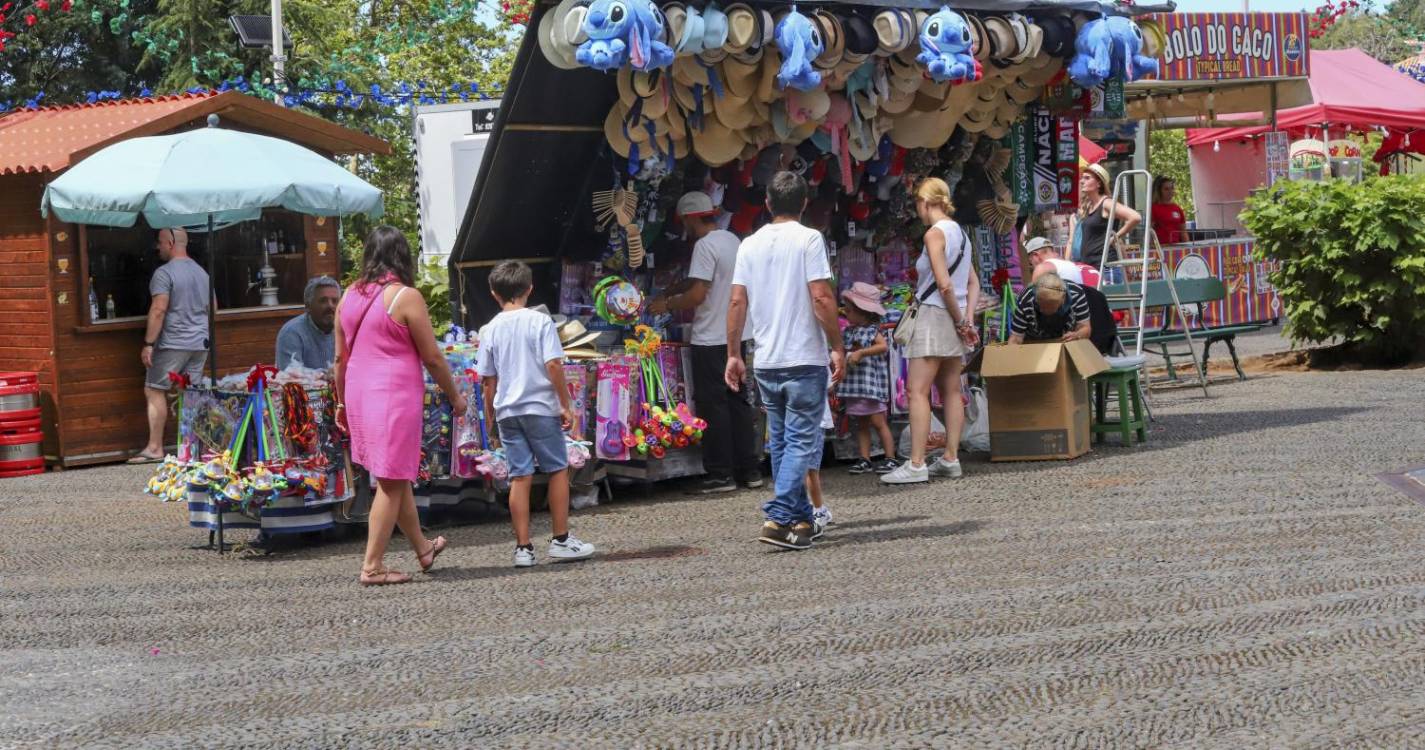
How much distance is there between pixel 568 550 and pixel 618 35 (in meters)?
2.73

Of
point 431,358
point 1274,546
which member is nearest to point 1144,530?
point 1274,546

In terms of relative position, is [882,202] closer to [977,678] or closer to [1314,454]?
[1314,454]

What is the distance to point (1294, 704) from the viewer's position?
5223 millimetres

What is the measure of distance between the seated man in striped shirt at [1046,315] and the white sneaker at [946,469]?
37.4 inches

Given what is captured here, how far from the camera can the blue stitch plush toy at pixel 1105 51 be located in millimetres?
11375

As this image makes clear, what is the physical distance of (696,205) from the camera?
10.3 m

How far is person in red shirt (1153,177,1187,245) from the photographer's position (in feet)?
57.6

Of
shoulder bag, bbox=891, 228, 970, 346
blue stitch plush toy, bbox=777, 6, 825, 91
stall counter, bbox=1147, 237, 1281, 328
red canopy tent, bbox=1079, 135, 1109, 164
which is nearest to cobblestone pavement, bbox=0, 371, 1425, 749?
shoulder bag, bbox=891, 228, 970, 346

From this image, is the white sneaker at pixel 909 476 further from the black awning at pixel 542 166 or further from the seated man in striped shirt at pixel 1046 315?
the black awning at pixel 542 166

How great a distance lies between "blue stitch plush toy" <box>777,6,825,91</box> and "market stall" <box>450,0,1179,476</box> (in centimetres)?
1

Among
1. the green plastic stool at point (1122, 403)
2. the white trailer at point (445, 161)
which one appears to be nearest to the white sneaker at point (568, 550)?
the green plastic stool at point (1122, 403)

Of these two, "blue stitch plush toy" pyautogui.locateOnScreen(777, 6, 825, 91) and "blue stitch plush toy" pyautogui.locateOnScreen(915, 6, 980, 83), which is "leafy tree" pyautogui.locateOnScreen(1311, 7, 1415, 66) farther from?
"blue stitch plush toy" pyautogui.locateOnScreen(777, 6, 825, 91)

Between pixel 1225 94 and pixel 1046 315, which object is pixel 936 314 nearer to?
pixel 1046 315

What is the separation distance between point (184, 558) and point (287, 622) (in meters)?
2.05
